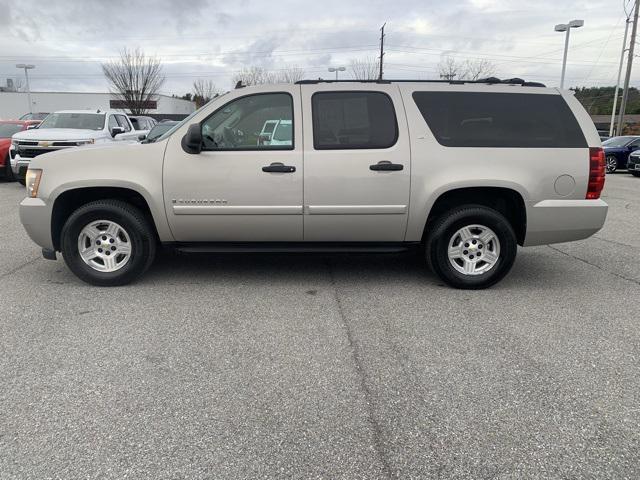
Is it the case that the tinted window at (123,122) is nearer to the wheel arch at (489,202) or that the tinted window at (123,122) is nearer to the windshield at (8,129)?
the windshield at (8,129)

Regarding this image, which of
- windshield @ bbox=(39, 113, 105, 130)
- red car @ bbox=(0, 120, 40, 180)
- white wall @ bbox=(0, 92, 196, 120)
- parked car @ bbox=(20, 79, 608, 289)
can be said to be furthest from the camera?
white wall @ bbox=(0, 92, 196, 120)

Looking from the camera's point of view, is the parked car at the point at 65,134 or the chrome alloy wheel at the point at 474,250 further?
the parked car at the point at 65,134

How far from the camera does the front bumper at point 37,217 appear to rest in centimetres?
484

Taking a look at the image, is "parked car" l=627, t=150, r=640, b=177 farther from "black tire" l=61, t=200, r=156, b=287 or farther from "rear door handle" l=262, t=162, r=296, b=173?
"black tire" l=61, t=200, r=156, b=287

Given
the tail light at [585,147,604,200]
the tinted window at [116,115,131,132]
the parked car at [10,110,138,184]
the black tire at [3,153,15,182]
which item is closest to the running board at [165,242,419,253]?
the tail light at [585,147,604,200]

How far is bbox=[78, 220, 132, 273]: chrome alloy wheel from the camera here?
4.96 m

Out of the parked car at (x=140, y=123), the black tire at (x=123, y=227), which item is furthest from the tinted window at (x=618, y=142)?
the black tire at (x=123, y=227)

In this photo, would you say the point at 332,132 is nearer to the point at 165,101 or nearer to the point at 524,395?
the point at 524,395

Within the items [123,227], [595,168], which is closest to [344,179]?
[123,227]

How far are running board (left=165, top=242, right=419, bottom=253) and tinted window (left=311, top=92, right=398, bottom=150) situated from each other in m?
0.95

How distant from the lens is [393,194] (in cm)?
475

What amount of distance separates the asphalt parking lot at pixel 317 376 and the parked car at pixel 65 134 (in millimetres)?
6945

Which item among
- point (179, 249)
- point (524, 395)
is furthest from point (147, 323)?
point (524, 395)

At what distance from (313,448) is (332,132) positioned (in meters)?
3.05
